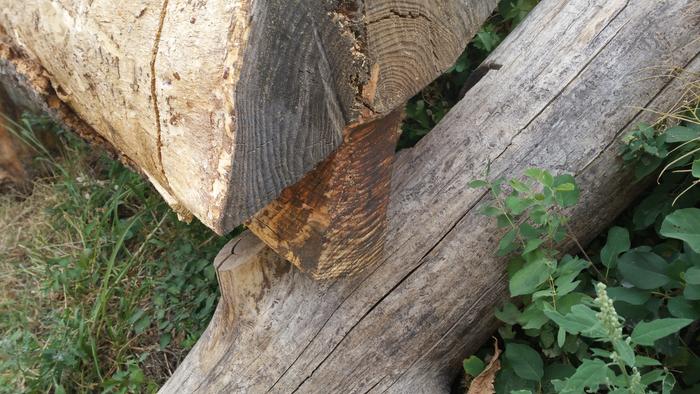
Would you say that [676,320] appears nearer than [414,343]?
Yes

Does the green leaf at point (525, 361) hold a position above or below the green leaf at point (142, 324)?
below

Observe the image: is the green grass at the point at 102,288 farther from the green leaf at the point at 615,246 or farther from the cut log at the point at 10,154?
the green leaf at the point at 615,246

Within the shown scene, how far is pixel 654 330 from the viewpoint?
142cm

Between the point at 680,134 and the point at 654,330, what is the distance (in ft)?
2.28

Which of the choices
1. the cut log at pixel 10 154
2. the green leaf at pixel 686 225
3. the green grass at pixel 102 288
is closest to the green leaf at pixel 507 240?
the green leaf at pixel 686 225

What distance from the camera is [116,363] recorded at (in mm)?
2947

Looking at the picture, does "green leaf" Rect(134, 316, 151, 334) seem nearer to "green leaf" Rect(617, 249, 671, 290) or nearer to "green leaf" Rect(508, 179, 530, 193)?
"green leaf" Rect(508, 179, 530, 193)

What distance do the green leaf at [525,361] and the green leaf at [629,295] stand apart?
28cm

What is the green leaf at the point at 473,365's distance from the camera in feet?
6.78

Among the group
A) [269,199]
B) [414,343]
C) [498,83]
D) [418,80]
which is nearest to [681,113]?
[498,83]

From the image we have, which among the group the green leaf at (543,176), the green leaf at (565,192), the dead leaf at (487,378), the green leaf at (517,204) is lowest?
the dead leaf at (487,378)

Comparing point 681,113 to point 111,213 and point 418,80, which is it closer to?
point 418,80

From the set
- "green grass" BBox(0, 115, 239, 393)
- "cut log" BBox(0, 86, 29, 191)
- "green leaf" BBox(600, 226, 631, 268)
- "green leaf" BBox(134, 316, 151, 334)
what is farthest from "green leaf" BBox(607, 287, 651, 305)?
"cut log" BBox(0, 86, 29, 191)

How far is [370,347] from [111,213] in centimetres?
210
